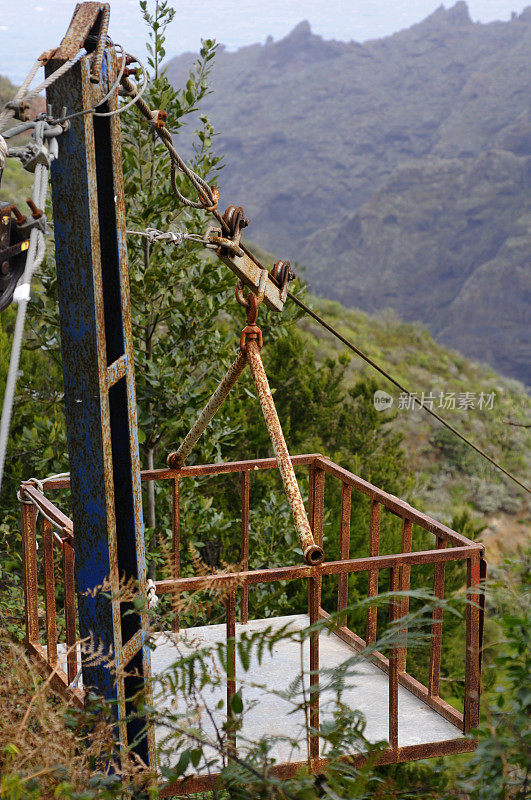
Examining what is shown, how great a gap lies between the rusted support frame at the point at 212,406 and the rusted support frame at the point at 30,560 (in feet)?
2.14

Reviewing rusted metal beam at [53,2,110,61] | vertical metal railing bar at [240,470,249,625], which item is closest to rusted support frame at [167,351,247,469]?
vertical metal railing bar at [240,470,249,625]

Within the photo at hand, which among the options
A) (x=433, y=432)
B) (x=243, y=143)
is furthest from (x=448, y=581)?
(x=243, y=143)

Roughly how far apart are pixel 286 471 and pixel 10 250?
1.20 m

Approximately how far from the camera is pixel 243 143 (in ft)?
218

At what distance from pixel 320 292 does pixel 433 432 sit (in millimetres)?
33161

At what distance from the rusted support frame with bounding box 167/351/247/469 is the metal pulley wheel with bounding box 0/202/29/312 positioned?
1.22 m

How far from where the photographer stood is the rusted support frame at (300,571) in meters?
2.35

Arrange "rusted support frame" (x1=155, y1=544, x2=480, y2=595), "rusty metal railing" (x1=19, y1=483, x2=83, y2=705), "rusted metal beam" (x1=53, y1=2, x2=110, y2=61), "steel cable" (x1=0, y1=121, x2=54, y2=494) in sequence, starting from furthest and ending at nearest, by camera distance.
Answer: "rusty metal railing" (x1=19, y1=483, x2=83, y2=705) < "rusted support frame" (x1=155, y1=544, x2=480, y2=595) < "rusted metal beam" (x1=53, y1=2, x2=110, y2=61) < "steel cable" (x1=0, y1=121, x2=54, y2=494)

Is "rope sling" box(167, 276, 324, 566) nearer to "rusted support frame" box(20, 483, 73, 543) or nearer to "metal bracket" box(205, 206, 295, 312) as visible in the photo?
"metal bracket" box(205, 206, 295, 312)

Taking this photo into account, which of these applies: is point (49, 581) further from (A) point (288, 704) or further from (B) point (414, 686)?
(B) point (414, 686)

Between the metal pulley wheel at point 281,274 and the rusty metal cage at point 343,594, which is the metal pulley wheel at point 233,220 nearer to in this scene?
the metal pulley wheel at point 281,274

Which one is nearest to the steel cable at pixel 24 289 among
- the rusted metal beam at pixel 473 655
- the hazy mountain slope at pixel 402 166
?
the rusted metal beam at pixel 473 655

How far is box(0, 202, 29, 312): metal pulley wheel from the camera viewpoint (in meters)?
1.69

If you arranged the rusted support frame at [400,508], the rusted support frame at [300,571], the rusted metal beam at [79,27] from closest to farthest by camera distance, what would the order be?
the rusted metal beam at [79,27], the rusted support frame at [300,571], the rusted support frame at [400,508]
